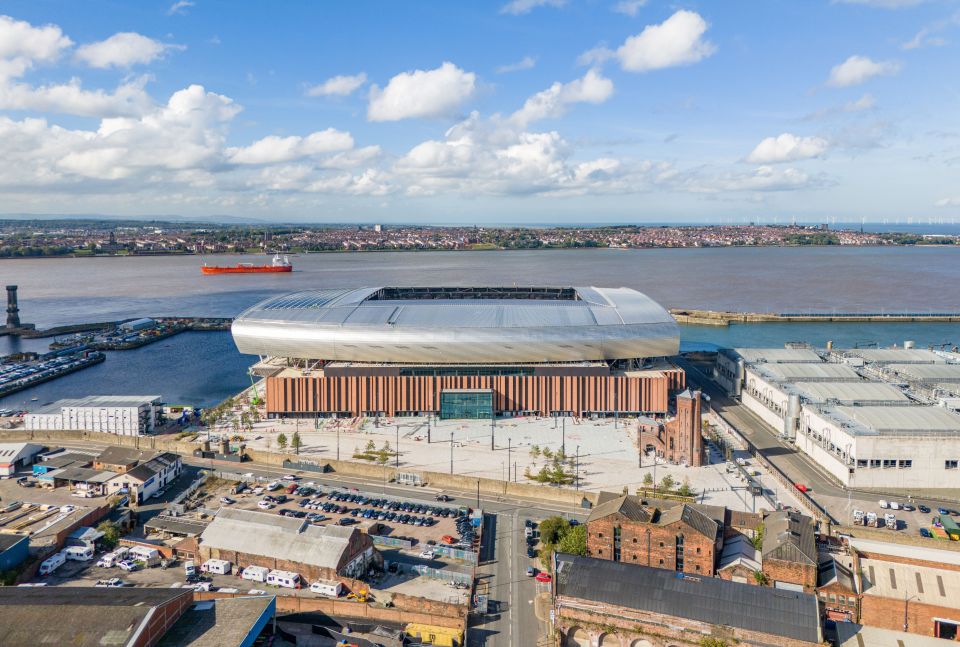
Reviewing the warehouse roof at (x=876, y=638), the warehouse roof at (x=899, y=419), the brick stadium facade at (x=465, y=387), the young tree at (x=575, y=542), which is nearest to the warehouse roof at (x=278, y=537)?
the young tree at (x=575, y=542)

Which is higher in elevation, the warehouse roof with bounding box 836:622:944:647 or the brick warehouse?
the brick warehouse

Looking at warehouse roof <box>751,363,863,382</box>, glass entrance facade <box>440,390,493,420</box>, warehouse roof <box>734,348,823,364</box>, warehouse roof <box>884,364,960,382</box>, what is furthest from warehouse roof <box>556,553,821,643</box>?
warehouse roof <box>884,364,960,382</box>

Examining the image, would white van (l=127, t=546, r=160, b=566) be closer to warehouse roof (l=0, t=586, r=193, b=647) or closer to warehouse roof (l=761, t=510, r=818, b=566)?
warehouse roof (l=0, t=586, r=193, b=647)

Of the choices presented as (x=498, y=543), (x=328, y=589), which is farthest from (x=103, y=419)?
(x=498, y=543)

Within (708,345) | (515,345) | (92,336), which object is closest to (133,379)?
(92,336)

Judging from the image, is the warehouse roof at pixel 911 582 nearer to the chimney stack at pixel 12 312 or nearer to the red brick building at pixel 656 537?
the red brick building at pixel 656 537

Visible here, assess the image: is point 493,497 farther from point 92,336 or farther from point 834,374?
point 92,336
